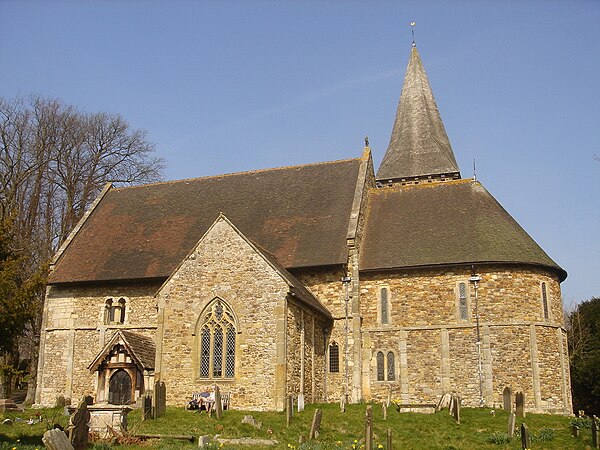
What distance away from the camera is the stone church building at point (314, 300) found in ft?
76.2

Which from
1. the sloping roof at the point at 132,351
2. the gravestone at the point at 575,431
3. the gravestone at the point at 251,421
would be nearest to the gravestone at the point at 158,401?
the gravestone at the point at 251,421

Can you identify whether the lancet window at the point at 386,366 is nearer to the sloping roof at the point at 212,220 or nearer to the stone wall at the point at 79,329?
the sloping roof at the point at 212,220

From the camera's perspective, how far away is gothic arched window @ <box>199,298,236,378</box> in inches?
908

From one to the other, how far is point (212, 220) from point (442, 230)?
1015cm

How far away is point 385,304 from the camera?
2708cm

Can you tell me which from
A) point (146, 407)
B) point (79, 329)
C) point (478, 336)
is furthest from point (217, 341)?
point (478, 336)

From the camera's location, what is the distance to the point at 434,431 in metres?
18.0

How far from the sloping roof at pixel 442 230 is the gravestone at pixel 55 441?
57.1 feet

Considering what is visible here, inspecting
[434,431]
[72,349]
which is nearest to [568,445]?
[434,431]

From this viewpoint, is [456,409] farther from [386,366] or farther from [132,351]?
[132,351]

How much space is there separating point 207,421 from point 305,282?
9.31 meters

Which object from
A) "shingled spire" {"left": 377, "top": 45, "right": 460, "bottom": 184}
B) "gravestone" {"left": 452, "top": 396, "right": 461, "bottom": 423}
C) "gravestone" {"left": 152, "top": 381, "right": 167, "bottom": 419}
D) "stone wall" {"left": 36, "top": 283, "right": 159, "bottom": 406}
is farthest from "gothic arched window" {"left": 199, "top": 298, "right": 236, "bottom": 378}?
"shingled spire" {"left": 377, "top": 45, "right": 460, "bottom": 184}

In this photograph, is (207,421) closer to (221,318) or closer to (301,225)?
(221,318)

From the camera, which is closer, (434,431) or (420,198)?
(434,431)
